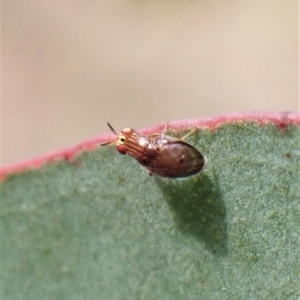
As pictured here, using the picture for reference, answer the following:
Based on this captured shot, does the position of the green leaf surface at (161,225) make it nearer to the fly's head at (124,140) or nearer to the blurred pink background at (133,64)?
the fly's head at (124,140)

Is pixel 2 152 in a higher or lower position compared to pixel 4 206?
lower

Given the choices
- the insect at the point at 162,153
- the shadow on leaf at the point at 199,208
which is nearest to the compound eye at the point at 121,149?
the insect at the point at 162,153

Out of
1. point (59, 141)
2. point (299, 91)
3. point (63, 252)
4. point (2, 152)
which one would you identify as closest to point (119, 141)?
point (63, 252)

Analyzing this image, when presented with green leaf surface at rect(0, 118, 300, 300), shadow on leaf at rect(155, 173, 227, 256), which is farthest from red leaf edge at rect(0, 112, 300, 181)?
shadow on leaf at rect(155, 173, 227, 256)

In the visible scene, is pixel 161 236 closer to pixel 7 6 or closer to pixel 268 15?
pixel 268 15

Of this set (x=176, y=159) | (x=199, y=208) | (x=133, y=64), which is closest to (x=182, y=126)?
(x=176, y=159)

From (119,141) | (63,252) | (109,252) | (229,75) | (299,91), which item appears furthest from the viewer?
(229,75)

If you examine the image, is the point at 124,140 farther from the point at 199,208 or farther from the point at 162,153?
the point at 199,208
